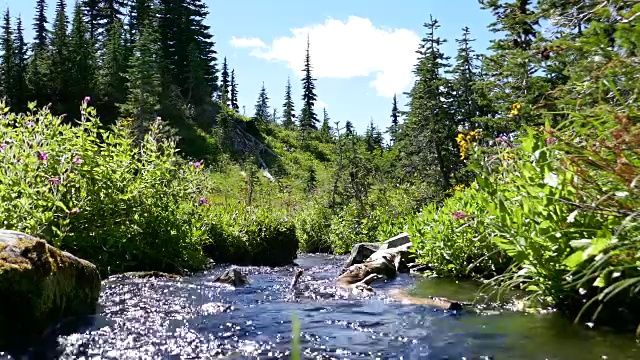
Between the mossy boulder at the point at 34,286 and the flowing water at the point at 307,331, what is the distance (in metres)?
0.21

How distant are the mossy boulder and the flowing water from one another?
0.21 m

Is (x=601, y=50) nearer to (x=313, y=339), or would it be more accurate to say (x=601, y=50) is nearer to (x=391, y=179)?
(x=313, y=339)

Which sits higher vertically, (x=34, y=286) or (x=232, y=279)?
(x=34, y=286)

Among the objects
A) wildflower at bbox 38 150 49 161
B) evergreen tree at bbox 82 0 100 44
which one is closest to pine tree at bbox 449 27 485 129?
wildflower at bbox 38 150 49 161

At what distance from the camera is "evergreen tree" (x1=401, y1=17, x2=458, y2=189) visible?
19.5 m

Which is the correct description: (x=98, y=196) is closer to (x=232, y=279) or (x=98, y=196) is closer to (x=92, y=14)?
(x=232, y=279)

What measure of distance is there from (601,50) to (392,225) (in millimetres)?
11528

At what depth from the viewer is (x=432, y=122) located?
64.5 feet

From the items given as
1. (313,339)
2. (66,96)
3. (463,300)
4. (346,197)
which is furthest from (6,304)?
(66,96)

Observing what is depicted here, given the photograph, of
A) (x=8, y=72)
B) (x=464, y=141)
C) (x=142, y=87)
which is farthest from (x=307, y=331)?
(x=8, y=72)

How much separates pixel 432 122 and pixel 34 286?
17226 millimetres

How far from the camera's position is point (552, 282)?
4289 mm

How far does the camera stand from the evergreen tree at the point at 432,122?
19547 mm

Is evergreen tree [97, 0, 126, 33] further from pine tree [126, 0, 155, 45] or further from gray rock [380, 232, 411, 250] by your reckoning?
gray rock [380, 232, 411, 250]
